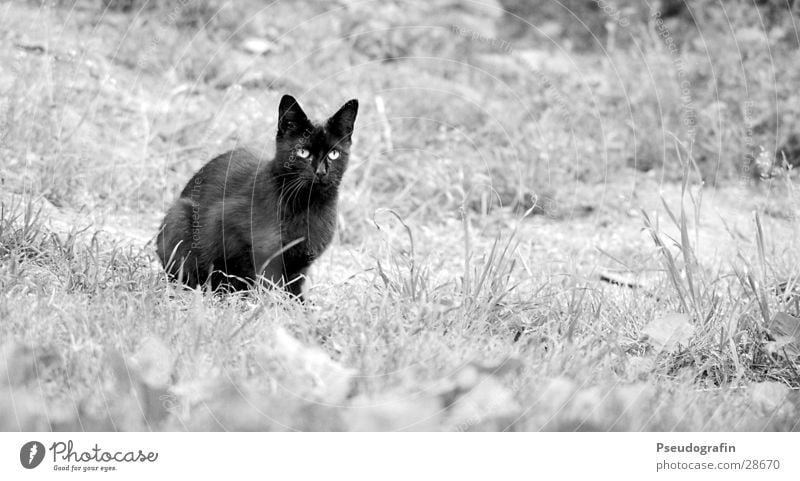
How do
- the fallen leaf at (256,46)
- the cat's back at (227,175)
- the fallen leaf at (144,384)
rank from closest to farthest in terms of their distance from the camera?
the fallen leaf at (144,384)
the cat's back at (227,175)
the fallen leaf at (256,46)

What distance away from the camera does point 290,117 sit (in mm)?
3643

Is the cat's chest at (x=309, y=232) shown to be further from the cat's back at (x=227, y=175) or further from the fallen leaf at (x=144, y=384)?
the fallen leaf at (x=144, y=384)

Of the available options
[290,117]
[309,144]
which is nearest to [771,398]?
[309,144]

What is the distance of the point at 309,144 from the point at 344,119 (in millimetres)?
208

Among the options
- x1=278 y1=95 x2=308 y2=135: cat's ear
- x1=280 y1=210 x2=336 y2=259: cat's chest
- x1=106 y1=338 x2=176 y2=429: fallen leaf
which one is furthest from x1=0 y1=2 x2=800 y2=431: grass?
x1=278 y1=95 x2=308 y2=135: cat's ear

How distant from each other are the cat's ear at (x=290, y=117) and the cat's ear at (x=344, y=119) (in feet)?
0.44

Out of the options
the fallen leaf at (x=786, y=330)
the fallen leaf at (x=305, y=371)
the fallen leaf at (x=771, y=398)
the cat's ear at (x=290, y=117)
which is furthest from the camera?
the cat's ear at (x=290, y=117)

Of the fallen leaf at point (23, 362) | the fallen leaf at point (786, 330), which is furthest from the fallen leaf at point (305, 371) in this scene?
the fallen leaf at point (786, 330)

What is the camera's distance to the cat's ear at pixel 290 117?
3.61 m

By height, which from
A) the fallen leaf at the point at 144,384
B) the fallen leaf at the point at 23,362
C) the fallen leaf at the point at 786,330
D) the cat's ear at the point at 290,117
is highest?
the cat's ear at the point at 290,117

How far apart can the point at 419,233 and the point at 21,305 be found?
9.10 feet

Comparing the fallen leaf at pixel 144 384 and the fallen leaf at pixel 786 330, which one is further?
the fallen leaf at pixel 786 330

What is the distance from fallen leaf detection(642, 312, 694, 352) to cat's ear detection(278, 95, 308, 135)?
175 cm

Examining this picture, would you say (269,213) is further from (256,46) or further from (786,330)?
(256,46)
